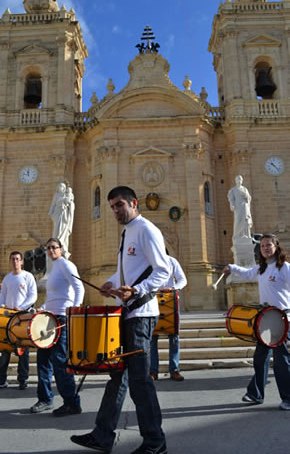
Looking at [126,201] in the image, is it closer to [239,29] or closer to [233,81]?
[233,81]

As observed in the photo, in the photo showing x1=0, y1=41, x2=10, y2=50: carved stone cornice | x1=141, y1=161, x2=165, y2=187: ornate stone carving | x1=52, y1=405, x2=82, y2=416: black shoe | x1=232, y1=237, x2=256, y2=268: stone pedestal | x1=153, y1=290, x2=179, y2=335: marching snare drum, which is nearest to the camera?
x1=52, y1=405, x2=82, y2=416: black shoe

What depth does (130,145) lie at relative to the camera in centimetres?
2270

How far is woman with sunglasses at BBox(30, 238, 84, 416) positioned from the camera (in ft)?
16.1

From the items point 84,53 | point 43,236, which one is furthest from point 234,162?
point 84,53

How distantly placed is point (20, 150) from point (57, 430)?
21.6 metres

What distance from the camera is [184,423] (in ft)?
14.2

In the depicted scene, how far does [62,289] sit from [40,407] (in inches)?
57.0

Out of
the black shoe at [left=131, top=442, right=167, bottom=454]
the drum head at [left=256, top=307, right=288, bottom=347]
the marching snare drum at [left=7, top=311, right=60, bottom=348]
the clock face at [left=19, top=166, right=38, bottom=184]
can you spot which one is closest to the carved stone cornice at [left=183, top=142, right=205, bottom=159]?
the clock face at [left=19, top=166, right=38, bottom=184]

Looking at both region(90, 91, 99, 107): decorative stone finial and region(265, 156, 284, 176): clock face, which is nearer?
region(265, 156, 284, 176): clock face

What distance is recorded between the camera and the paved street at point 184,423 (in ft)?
11.8

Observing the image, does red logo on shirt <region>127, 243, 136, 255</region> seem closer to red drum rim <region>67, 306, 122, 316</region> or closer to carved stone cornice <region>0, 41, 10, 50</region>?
red drum rim <region>67, 306, 122, 316</region>

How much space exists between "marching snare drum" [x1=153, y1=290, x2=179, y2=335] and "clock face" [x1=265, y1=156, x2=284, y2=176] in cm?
1750

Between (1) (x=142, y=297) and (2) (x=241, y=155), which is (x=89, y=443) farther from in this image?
(2) (x=241, y=155)

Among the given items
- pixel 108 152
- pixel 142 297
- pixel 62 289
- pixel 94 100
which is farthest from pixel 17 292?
pixel 94 100
